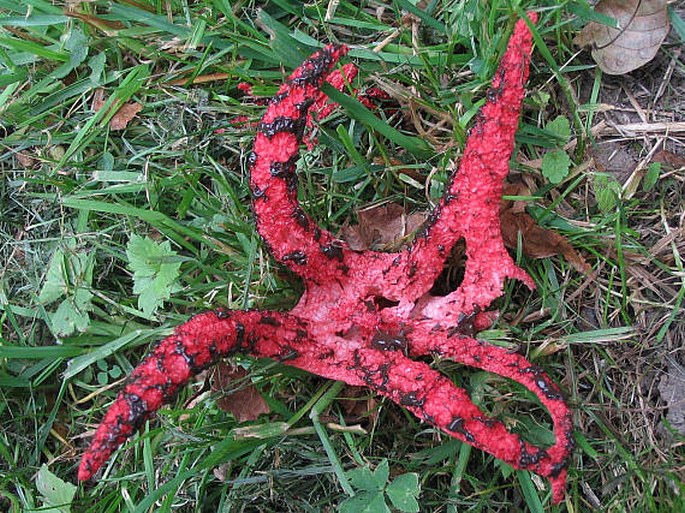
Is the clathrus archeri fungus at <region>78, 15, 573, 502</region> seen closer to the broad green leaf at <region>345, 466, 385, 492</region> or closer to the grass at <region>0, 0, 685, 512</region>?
the grass at <region>0, 0, 685, 512</region>

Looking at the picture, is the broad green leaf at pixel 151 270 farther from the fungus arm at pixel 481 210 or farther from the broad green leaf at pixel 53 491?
the fungus arm at pixel 481 210

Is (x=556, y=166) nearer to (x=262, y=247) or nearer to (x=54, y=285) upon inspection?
(x=262, y=247)

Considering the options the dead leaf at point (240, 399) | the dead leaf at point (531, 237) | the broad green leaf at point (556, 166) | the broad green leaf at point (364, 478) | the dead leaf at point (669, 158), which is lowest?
the broad green leaf at point (364, 478)

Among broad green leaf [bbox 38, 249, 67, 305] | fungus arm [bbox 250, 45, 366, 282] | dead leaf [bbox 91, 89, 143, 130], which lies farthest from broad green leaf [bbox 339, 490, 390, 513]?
dead leaf [bbox 91, 89, 143, 130]

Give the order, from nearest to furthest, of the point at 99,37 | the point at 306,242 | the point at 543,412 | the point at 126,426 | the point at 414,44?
1. the point at 126,426
2. the point at 306,242
3. the point at 543,412
4. the point at 414,44
5. the point at 99,37

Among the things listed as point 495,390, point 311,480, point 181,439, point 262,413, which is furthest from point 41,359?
point 495,390

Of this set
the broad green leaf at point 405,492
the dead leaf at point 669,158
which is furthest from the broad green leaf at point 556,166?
the broad green leaf at point 405,492

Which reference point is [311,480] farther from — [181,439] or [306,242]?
[306,242]
